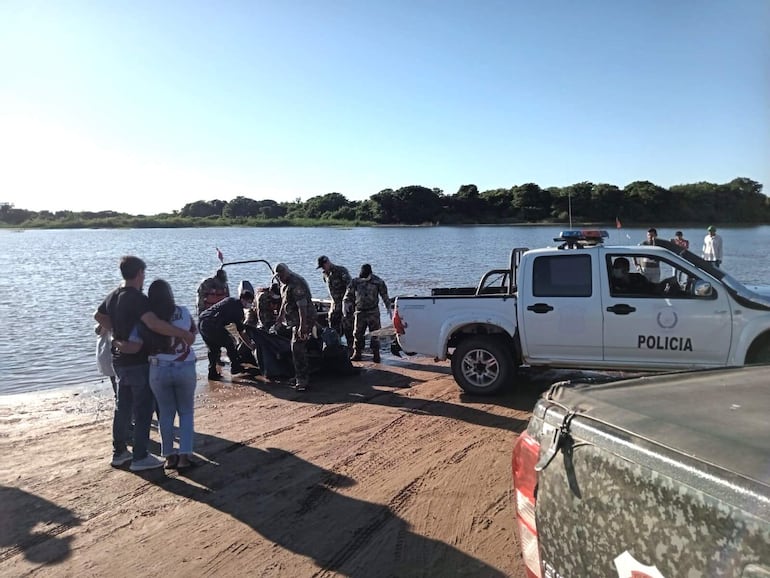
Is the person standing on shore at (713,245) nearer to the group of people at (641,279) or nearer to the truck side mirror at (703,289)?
A: the group of people at (641,279)

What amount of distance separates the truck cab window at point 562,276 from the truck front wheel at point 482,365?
2.82ft

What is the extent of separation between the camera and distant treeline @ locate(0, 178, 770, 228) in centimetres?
7225

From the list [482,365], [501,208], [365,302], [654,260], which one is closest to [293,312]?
[365,302]

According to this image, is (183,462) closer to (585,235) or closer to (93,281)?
(585,235)

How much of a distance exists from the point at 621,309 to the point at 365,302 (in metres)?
4.87

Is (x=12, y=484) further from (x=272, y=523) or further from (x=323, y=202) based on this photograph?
(x=323, y=202)

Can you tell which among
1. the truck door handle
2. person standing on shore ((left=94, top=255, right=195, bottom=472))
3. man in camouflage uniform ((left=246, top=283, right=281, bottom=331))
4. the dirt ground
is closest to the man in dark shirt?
man in camouflage uniform ((left=246, top=283, right=281, bottom=331))

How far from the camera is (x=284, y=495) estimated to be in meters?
5.02

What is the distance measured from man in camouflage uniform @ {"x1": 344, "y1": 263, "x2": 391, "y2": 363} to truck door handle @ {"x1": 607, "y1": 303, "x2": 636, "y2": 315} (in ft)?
14.8

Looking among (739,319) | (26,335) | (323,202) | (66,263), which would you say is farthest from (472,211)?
(739,319)

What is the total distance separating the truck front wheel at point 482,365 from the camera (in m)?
7.54

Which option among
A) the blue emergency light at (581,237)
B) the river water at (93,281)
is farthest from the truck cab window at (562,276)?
the river water at (93,281)

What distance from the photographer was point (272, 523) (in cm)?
454

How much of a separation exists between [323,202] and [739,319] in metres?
122
